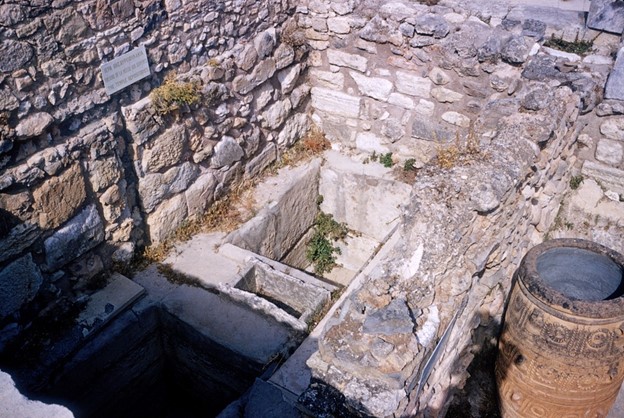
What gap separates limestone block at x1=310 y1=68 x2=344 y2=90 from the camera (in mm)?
5488

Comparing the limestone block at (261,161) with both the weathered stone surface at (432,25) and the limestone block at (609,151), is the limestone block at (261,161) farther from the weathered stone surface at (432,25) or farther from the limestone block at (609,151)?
the limestone block at (609,151)

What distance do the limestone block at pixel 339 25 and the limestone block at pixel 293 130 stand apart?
932 millimetres

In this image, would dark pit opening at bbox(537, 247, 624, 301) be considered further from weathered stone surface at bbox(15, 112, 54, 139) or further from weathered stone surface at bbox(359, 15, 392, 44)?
weathered stone surface at bbox(15, 112, 54, 139)

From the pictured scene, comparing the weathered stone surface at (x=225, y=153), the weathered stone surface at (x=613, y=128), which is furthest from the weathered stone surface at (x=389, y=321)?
the weathered stone surface at (x=613, y=128)

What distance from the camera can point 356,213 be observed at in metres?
5.70

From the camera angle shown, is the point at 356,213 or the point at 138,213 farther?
the point at 356,213

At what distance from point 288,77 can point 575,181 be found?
2.75 m

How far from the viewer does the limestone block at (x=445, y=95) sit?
16.1ft

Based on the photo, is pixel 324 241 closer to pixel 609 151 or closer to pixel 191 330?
pixel 191 330

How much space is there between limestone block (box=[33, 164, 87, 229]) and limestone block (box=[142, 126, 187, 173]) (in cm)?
58

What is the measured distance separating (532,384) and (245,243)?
2.48 meters

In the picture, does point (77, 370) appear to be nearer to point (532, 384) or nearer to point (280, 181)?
point (280, 181)

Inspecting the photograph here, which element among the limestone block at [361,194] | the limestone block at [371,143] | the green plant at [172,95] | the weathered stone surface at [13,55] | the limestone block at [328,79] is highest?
the weathered stone surface at [13,55]

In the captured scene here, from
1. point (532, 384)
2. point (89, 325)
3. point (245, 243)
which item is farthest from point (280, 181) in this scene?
point (532, 384)
